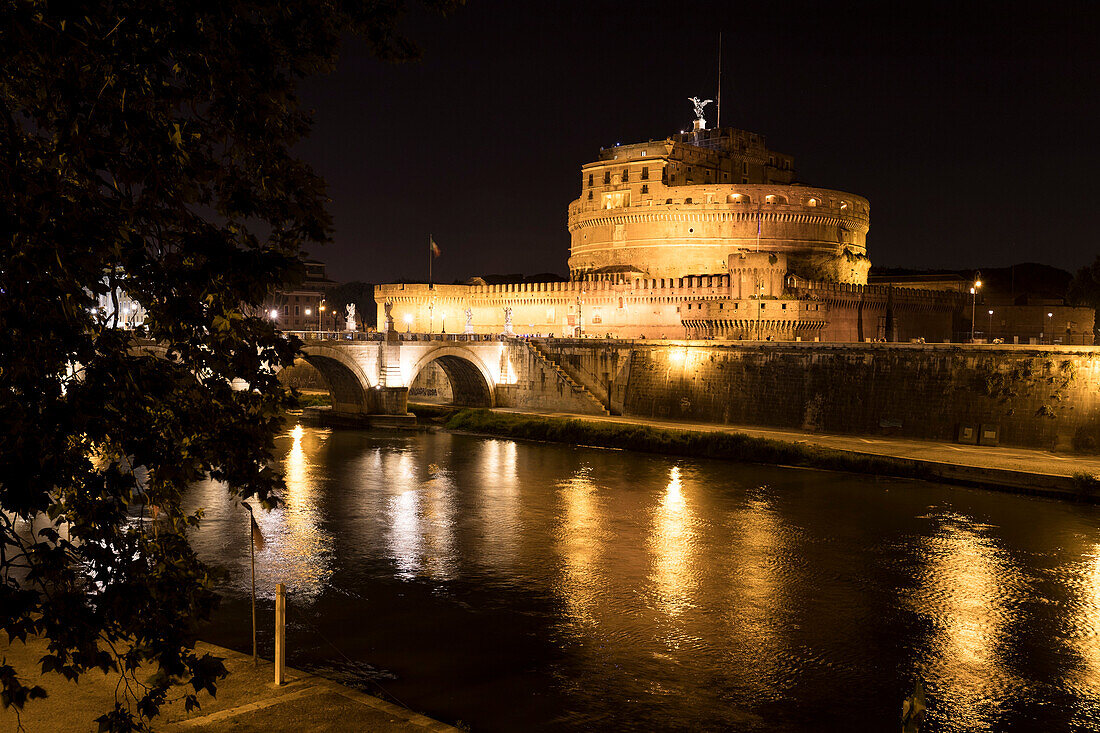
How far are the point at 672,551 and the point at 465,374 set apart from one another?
89.3ft

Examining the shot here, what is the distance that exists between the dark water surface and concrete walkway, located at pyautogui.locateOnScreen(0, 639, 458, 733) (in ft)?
6.36

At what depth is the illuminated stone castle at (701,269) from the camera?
41.4 meters

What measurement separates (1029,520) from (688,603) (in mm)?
9711

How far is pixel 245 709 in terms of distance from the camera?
21.7 feet

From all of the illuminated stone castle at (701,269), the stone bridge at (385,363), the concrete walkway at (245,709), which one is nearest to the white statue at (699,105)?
the illuminated stone castle at (701,269)

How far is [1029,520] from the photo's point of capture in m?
18.4

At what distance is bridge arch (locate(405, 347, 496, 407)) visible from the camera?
39438 mm

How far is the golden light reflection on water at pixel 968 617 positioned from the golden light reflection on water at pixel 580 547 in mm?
4464

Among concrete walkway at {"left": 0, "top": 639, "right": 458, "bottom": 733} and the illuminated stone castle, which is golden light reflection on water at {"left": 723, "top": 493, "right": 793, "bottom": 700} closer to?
concrete walkway at {"left": 0, "top": 639, "right": 458, "bottom": 733}

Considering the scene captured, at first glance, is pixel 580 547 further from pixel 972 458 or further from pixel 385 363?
pixel 385 363

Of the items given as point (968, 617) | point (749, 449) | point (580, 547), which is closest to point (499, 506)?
point (580, 547)

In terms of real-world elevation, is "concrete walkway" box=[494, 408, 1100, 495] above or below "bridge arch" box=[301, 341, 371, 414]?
below

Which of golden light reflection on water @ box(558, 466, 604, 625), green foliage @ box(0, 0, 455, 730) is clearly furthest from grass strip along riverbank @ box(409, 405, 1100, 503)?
green foliage @ box(0, 0, 455, 730)

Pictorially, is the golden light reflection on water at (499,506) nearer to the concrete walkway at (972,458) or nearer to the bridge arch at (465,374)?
the concrete walkway at (972,458)
